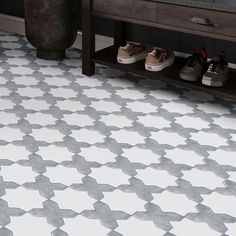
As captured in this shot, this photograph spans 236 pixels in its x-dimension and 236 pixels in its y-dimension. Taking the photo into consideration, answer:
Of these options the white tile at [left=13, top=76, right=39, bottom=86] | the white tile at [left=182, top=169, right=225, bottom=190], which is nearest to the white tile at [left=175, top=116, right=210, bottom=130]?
the white tile at [left=182, top=169, right=225, bottom=190]

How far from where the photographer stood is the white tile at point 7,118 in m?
2.68

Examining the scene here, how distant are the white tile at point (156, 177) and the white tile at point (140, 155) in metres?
0.08

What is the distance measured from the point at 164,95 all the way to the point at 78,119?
62cm

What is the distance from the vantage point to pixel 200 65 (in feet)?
9.68

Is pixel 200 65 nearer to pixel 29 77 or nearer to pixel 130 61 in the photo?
pixel 130 61

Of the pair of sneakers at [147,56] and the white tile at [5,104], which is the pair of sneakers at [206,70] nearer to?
the pair of sneakers at [147,56]

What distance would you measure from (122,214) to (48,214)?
0.28 meters

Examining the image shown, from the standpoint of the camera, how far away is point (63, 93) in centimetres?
308

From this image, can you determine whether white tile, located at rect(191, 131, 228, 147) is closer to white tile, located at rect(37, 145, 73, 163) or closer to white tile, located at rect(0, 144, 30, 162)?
white tile, located at rect(37, 145, 73, 163)

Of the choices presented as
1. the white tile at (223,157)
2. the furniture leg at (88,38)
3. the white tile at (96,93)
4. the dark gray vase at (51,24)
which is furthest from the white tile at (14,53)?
the white tile at (223,157)

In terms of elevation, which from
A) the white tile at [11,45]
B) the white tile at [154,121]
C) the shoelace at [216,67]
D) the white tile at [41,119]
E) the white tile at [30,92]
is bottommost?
the white tile at [11,45]

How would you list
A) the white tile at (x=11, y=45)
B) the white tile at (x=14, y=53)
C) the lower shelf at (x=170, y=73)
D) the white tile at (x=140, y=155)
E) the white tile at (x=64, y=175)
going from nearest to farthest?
the white tile at (x=64, y=175) → the white tile at (x=140, y=155) → the lower shelf at (x=170, y=73) → the white tile at (x=14, y=53) → the white tile at (x=11, y=45)

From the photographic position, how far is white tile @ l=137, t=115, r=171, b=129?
2.68 m

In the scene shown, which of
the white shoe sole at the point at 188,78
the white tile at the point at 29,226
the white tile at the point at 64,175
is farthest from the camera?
the white shoe sole at the point at 188,78
